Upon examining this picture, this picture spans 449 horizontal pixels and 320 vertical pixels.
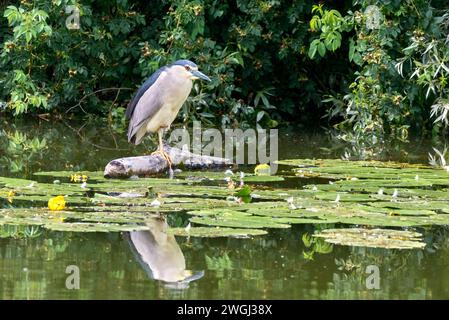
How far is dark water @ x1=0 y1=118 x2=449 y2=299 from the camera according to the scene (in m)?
5.21

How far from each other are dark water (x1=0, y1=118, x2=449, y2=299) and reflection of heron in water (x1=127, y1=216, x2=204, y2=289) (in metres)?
0.01

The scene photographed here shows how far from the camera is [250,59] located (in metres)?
13.0

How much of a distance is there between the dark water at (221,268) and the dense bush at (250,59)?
15.6 ft

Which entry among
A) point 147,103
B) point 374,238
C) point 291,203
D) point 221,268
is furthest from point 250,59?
point 221,268

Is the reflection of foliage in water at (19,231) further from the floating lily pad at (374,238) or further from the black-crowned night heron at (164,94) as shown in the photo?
the black-crowned night heron at (164,94)

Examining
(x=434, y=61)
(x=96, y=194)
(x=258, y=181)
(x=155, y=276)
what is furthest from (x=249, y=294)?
(x=434, y=61)

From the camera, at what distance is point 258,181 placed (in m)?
8.34

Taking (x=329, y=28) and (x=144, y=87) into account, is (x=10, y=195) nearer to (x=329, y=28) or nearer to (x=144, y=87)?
(x=144, y=87)

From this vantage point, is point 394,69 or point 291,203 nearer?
point 291,203

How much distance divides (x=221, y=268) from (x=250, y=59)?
293 inches

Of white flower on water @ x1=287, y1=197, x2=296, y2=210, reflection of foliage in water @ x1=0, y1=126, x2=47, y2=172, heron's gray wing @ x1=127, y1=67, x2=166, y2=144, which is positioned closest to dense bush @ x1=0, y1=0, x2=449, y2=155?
reflection of foliage in water @ x1=0, y1=126, x2=47, y2=172

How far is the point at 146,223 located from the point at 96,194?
0.81 m

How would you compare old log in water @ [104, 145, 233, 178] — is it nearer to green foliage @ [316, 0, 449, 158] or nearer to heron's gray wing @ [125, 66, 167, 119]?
heron's gray wing @ [125, 66, 167, 119]

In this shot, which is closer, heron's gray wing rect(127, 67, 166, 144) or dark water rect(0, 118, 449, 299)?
dark water rect(0, 118, 449, 299)
